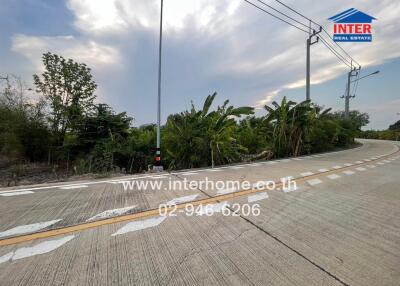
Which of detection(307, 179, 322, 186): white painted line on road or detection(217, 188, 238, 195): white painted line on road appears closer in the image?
detection(217, 188, 238, 195): white painted line on road

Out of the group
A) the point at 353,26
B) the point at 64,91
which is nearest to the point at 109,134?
the point at 64,91

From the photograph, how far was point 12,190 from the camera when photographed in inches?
161

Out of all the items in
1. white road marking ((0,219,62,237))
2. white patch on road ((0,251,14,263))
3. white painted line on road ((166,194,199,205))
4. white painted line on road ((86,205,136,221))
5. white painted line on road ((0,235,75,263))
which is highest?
white painted line on road ((166,194,199,205))

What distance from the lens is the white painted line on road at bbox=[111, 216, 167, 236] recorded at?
7.91 ft

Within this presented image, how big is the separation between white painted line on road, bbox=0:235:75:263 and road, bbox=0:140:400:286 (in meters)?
0.01

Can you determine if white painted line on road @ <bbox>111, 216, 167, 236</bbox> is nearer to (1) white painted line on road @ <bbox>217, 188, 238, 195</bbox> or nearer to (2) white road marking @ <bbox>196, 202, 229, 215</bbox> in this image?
(2) white road marking @ <bbox>196, 202, 229, 215</bbox>

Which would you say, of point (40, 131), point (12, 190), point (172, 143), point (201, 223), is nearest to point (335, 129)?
A: point (172, 143)

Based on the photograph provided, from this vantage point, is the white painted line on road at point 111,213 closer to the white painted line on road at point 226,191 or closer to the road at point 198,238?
Answer: the road at point 198,238

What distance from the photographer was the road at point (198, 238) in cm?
168

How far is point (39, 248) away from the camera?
2.02 metres

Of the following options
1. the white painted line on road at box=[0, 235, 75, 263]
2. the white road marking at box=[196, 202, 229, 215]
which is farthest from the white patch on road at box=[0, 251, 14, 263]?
the white road marking at box=[196, 202, 229, 215]

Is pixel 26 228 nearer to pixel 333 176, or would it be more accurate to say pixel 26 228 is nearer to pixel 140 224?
pixel 140 224

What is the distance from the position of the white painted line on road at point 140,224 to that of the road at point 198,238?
0.04 feet

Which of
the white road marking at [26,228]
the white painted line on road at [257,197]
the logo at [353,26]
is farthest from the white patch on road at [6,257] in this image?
the logo at [353,26]
